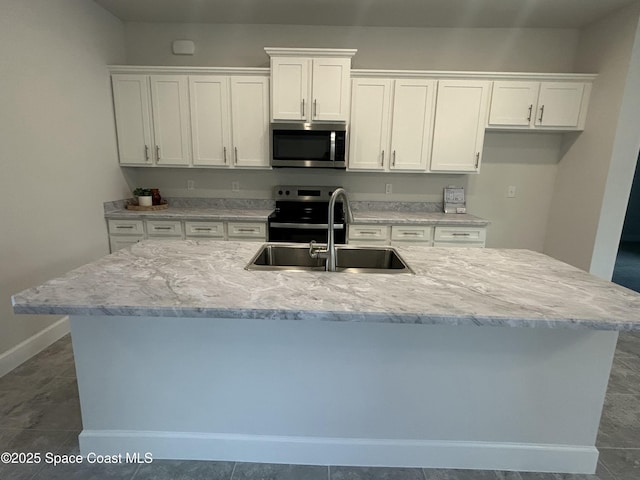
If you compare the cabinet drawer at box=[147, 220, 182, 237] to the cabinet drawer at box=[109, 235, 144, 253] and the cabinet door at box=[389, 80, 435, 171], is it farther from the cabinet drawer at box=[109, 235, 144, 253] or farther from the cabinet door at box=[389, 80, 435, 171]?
the cabinet door at box=[389, 80, 435, 171]

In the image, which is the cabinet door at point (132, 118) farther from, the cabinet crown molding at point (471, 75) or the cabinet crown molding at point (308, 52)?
the cabinet crown molding at point (471, 75)

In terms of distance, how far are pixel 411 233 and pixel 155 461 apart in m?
2.64

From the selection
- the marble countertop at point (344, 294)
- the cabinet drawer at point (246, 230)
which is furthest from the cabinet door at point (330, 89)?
the marble countertop at point (344, 294)

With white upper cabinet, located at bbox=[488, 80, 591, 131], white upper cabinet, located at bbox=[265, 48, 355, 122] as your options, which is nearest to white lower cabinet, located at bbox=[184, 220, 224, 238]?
white upper cabinet, located at bbox=[265, 48, 355, 122]

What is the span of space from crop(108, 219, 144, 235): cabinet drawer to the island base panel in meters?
→ 2.03

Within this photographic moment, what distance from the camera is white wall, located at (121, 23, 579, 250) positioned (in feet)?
11.3

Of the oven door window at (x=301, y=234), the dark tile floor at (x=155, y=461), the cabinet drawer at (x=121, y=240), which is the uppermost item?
the oven door window at (x=301, y=234)

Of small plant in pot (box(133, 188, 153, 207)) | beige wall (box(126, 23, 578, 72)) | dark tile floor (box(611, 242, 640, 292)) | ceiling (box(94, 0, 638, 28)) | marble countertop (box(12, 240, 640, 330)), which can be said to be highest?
ceiling (box(94, 0, 638, 28))

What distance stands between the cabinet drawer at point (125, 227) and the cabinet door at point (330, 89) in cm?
201

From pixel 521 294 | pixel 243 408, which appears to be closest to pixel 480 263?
pixel 521 294

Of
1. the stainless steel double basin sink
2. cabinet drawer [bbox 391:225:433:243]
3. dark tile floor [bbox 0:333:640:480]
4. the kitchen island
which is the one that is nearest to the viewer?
the kitchen island

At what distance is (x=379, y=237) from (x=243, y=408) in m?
2.16

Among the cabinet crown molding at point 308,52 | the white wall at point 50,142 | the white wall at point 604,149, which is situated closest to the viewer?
the white wall at point 50,142

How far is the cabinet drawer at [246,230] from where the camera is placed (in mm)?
3262
